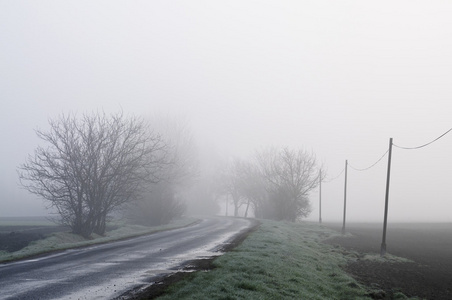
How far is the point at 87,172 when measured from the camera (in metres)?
33.5

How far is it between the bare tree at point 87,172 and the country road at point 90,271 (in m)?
12.9

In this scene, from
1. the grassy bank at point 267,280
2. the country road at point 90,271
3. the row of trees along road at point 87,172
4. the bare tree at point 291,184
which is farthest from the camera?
the bare tree at point 291,184

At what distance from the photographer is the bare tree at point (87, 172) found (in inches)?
1289

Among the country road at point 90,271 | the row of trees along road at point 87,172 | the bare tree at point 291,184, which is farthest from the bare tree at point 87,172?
the bare tree at point 291,184

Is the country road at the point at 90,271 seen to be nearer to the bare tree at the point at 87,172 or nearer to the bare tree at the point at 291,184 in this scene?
the bare tree at the point at 87,172

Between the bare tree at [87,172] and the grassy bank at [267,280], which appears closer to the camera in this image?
the grassy bank at [267,280]

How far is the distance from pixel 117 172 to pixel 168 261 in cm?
1960

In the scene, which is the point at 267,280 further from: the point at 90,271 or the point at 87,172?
the point at 87,172

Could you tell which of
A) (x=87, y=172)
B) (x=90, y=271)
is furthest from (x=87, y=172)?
(x=90, y=271)

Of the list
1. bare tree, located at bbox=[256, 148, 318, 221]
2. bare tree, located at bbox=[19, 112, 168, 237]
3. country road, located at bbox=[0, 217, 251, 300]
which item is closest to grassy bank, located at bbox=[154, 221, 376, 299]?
country road, located at bbox=[0, 217, 251, 300]

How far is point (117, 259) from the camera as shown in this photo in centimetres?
1709

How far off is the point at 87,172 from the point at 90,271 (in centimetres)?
2082

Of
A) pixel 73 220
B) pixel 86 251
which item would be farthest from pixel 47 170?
pixel 86 251

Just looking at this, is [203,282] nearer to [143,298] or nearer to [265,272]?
[143,298]
